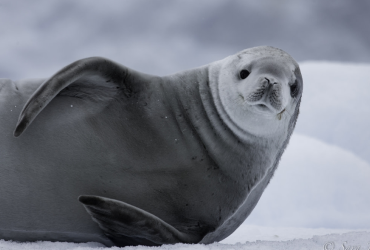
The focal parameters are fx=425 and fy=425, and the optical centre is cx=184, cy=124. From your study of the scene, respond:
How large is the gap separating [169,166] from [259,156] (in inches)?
20.4

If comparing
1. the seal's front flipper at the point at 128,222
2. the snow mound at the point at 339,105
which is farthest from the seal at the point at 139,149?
the snow mound at the point at 339,105

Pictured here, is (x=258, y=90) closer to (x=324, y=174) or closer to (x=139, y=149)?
(x=139, y=149)

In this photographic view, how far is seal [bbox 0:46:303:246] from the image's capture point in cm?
192

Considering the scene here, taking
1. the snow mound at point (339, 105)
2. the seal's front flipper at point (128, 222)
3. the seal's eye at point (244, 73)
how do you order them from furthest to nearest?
the snow mound at point (339, 105), the seal's eye at point (244, 73), the seal's front flipper at point (128, 222)

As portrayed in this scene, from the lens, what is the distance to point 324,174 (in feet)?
16.4

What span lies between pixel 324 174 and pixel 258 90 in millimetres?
3366

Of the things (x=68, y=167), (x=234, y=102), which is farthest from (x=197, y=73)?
(x=68, y=167)

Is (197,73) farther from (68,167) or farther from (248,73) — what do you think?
(68,167)

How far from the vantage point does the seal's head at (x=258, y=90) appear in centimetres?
200

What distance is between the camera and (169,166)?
6.73 ft

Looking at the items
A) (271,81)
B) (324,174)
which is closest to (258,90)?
(271,81)

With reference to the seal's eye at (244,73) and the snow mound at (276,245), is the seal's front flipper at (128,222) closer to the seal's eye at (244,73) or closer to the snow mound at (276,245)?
the snow mound at (276,245)

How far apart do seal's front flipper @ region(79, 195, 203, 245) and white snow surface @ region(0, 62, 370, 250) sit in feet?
0.90

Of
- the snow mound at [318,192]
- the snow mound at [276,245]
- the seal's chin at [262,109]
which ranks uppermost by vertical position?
the seal's chin at [262,109]
